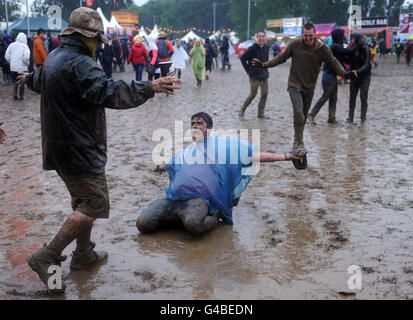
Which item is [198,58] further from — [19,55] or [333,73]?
[333,73]

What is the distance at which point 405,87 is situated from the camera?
Result: 55.7 ft

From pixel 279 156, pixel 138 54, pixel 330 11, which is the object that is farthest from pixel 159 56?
pixel 330 11

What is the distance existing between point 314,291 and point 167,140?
5.63 m

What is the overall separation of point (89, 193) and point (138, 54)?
1275 centimetres

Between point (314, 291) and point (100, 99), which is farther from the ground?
point (100, 99)

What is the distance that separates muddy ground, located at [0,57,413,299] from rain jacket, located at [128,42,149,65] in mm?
7351

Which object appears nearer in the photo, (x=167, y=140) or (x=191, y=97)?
(x=167, y=140)

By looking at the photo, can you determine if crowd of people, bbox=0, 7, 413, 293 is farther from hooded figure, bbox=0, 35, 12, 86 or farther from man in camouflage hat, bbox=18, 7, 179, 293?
Answer: hooded figure, bbox=0, 35, 12, 86

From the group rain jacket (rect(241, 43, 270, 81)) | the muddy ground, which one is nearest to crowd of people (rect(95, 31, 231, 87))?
rain jacket (rect(241, 43, 270, 81))

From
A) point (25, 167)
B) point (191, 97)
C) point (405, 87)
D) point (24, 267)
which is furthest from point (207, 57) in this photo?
point (24, 267)

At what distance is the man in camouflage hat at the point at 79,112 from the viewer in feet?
10.3

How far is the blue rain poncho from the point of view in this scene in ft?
14.3

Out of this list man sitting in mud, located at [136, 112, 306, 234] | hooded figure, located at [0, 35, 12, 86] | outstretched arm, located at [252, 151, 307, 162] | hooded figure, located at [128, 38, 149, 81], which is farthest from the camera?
hooded figure, located at [0, 35, 12, 86]
